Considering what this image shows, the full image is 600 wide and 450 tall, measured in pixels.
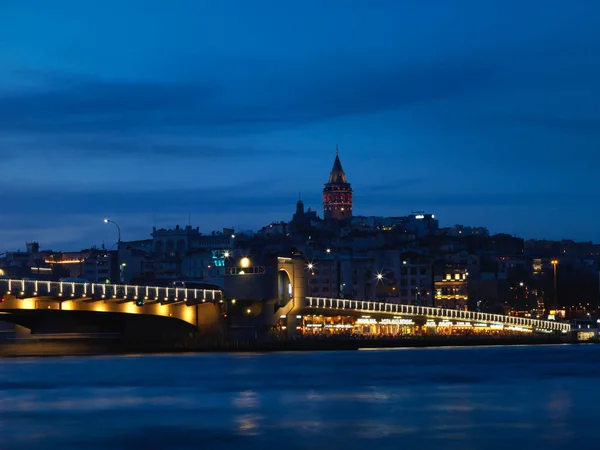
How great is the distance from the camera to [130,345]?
149250 mm

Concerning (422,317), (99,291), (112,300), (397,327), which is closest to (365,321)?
(422,317)

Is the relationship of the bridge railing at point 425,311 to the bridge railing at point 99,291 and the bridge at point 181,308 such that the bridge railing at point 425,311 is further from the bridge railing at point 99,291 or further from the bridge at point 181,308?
the bridge railing at point 99,291

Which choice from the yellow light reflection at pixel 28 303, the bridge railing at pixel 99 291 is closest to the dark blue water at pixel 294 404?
the yellow light reflection at pixel 28 303

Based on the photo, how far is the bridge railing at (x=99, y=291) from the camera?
375ft

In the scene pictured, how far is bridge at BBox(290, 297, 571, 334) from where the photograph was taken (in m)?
142

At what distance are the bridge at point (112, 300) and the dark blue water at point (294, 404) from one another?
5082 millimetres

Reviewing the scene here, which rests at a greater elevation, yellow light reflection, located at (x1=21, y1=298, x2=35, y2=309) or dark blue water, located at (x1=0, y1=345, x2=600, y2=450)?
yellow light reflection, located at (x1=21, y1=298, x2=35, y2=309)

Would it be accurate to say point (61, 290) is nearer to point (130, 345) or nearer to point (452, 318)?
point (130, 345)

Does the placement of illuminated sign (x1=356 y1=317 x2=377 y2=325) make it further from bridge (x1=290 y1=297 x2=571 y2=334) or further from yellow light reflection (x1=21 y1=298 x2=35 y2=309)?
yellow light reflection (x1=21 y1=298 x2=35 y2=309)

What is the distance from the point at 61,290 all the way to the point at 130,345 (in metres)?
33.6

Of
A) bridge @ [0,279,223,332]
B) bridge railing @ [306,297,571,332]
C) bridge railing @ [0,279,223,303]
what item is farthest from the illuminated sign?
bridge railing @ [0,279,223,303]

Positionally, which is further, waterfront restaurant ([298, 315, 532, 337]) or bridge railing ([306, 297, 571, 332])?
waterfront restaurant ([298, 315, 532, 337])

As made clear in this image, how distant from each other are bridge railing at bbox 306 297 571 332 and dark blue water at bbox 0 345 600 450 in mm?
22740

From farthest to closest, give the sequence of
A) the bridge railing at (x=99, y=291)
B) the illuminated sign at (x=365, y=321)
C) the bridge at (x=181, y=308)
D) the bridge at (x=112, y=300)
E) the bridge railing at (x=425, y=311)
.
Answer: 1. the illuminated sign at (x=365, y=321)
2. the bridge railing at (x=425, y=311)
3. the bridge at (x=181, y=308)
4. the bridge at (x=112, y=300)
5. the bridge railing at (x=99, y=291)
